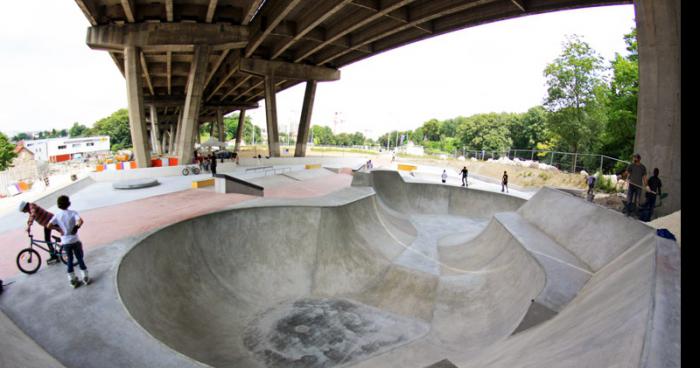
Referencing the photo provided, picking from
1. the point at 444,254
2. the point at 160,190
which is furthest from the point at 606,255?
the point at 160,190

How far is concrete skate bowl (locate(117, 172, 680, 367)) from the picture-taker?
3.46 metres

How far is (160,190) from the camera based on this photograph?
16906 millimetres

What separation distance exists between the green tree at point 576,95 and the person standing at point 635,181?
26688 mm

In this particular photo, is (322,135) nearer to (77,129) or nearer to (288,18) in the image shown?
(77,129)

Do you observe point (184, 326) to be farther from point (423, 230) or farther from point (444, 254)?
point (423, 230)

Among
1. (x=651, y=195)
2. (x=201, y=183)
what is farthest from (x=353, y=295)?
(x=201, y=183)

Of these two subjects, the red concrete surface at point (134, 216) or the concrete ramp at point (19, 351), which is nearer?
the concrete ramp at point (19, 351)

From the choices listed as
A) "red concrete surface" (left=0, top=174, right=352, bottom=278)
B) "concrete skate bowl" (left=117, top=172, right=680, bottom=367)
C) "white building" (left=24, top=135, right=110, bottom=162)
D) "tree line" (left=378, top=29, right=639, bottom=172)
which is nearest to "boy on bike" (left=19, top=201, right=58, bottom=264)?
"red concrete surface" (left=0, top=174, right=352, bottom=278)

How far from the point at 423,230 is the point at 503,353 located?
404 inches

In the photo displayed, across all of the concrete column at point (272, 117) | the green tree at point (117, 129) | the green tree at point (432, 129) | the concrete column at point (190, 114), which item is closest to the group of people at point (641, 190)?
the concrete column at point (190, 114)

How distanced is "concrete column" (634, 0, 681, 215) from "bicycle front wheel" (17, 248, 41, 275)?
1482cm

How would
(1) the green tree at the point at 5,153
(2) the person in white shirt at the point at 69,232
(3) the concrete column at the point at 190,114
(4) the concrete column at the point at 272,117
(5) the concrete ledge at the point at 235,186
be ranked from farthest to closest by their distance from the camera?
(1) the green tree at the point at 5,153 → (4) the concrete column at the point at 272,117 → (3) the concrete column at the point at 190,114 → (5) the concrete ledge at the point at 235,186 → (2) the person in white shirt at the point at 69,232

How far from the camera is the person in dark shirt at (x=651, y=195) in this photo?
8.47 metres

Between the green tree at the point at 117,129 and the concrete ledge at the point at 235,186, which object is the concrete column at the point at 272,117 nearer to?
the concrete ledge at the point at 235,186
